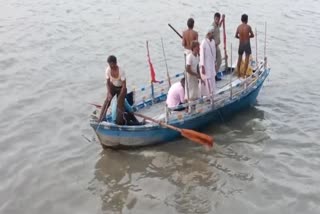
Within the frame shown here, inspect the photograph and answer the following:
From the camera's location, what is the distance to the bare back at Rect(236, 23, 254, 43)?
48.0ft

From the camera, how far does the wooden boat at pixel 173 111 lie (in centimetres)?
1237

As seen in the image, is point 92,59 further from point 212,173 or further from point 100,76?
point 212,173

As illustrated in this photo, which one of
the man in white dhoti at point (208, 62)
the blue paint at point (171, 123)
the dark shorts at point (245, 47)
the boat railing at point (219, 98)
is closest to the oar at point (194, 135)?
the blue paint at point (171, 123)

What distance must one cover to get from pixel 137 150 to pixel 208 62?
9.27 feet

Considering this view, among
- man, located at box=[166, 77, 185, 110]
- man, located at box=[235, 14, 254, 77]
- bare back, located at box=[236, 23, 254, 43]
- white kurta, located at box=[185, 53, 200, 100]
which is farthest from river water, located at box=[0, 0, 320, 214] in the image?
bare back, located at box=[236, 23, 254, 43]

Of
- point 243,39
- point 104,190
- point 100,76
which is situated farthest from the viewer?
point 100,76

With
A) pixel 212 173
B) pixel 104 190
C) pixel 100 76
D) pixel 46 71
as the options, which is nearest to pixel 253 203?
pixel 212 173

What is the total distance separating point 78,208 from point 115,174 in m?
1.55

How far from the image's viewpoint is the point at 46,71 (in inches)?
738

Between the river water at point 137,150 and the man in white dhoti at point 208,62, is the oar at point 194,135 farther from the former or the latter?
the man in white dhoti at point 208,62

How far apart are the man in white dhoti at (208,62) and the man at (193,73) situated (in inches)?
10.5

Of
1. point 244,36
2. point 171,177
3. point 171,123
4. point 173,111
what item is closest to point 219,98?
point 173,111

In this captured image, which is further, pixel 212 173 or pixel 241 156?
pixel 241 156

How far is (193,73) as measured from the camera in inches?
500
